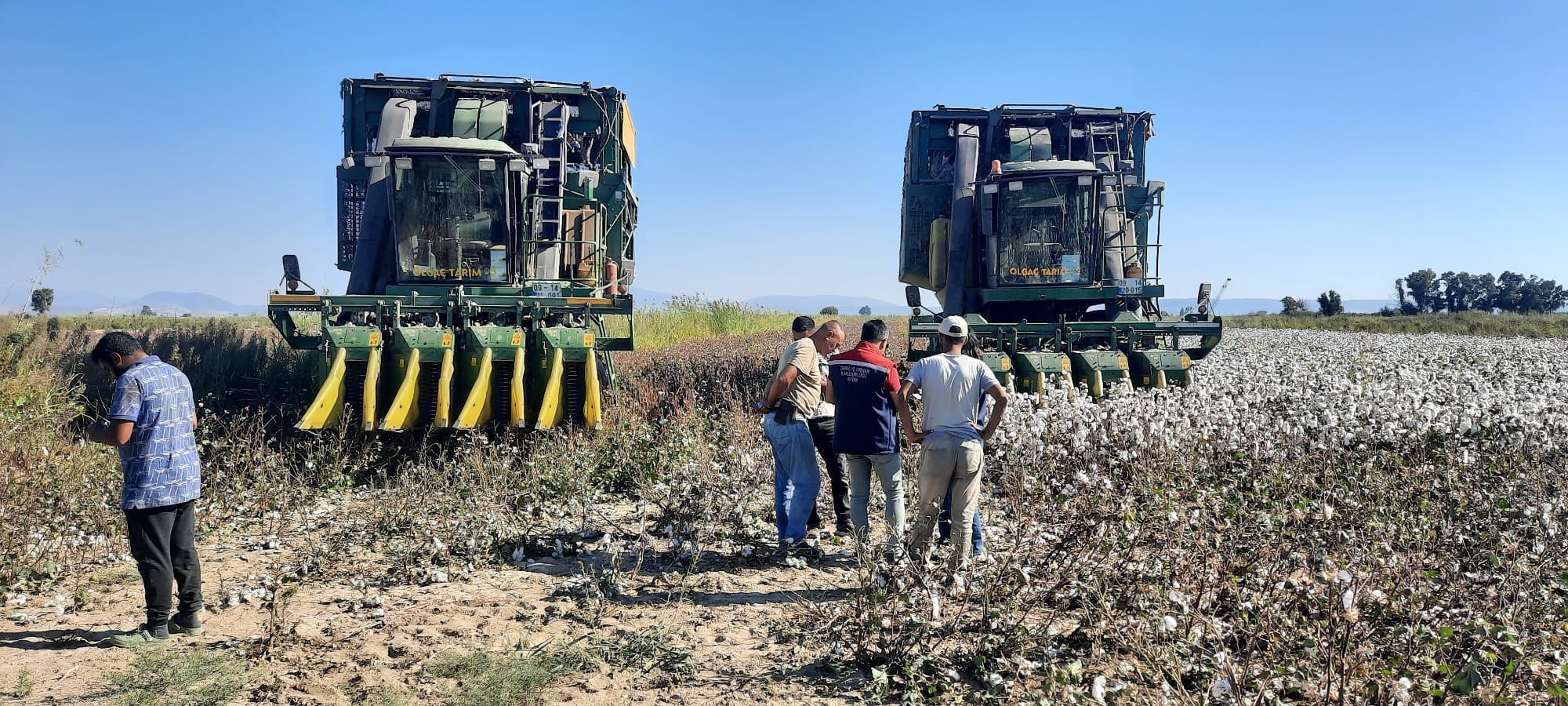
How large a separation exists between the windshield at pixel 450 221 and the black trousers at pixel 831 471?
5702 mm

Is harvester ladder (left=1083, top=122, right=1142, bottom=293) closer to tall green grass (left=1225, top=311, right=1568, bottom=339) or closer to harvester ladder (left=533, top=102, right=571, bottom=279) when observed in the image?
harvester ladder (left=533, top=102, right=571, bottom=279)

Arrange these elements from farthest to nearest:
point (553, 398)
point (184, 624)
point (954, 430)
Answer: point (553, 398)
point (954, 430)
point (184, 624)

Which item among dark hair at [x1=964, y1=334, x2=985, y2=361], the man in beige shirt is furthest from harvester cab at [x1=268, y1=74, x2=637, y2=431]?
dark hair at [x1=964, y1=334, x2=985, y2=361]

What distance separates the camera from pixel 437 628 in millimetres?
5367

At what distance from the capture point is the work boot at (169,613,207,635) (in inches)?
209

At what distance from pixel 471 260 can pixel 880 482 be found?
6.83 meters

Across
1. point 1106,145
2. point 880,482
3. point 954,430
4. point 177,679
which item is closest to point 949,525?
point 880,482

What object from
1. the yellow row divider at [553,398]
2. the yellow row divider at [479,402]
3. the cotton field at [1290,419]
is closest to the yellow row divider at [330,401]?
the yellow row divider at [479,402]

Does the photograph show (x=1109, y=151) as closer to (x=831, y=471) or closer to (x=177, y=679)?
(x=831, y=471)

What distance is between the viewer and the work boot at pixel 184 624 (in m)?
5.32

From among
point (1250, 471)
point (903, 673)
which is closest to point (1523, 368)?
point (1250, 471)

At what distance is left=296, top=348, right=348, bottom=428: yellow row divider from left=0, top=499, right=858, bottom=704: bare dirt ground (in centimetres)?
216

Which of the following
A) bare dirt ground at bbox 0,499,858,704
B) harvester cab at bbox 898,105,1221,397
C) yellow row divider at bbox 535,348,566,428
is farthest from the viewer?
harvester cab at bbox 898,105,1221,397

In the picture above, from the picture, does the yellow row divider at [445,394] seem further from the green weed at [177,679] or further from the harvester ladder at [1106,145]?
the harvester ladder at [1106,145]
